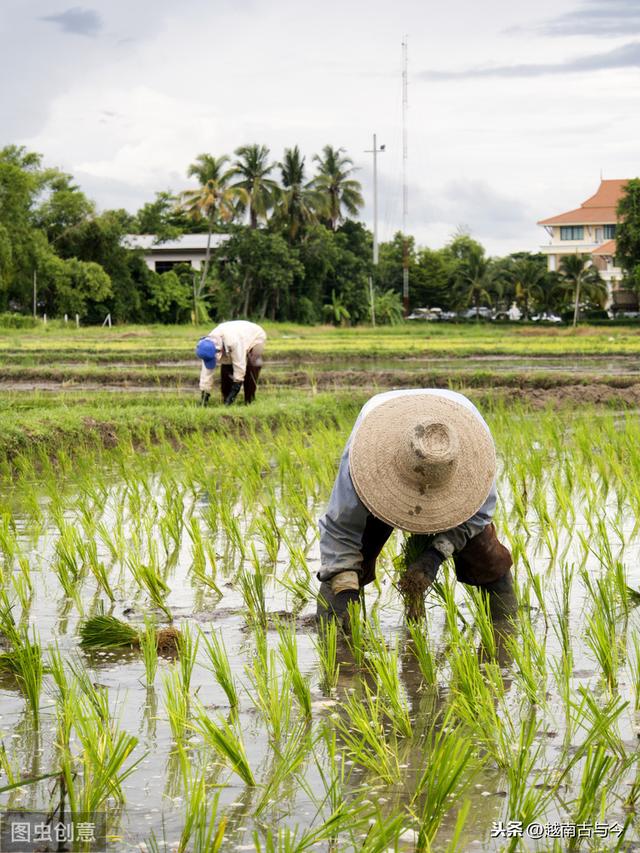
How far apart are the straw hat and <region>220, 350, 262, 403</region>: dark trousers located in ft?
20.9

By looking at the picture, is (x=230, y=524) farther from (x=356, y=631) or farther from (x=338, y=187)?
(x=338, y=187)

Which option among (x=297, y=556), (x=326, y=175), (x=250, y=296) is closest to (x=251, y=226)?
(x=250, y=296)

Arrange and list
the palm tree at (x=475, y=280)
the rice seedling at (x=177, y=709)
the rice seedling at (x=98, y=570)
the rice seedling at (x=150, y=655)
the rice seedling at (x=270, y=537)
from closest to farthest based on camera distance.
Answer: the rice seedling at (x=177, y=709), the rice seedling at (x=150, y=655), the rice seedling at (x=98, y=570), the rice seedling at (x=270, y=537), the palm tree at (x=475, y=280)

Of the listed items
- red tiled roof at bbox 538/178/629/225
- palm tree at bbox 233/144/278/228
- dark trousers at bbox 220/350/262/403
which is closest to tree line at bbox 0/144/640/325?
palm tree at bbox 233/144/278/228

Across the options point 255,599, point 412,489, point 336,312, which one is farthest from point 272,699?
point 336,312

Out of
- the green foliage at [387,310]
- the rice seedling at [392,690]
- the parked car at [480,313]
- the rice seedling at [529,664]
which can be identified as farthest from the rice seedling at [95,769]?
the parked car at [480,313]

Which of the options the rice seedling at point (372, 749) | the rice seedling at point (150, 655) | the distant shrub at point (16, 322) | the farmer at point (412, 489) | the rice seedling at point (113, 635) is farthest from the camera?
the distant shrub at point (16, 322)

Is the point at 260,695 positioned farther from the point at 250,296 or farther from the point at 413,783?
the point at 250,296

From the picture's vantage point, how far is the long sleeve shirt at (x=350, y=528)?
315 cm

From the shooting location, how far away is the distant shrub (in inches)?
1185

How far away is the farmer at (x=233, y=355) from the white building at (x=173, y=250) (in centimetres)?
3254

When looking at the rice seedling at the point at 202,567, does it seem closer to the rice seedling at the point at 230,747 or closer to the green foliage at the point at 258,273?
the rice seedling at the point at 230,747

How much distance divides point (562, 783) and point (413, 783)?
30 cm

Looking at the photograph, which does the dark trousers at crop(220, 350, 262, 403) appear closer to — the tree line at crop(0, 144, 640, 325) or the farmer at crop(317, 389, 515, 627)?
the farmer at crop(317, 389, 515, 627)
